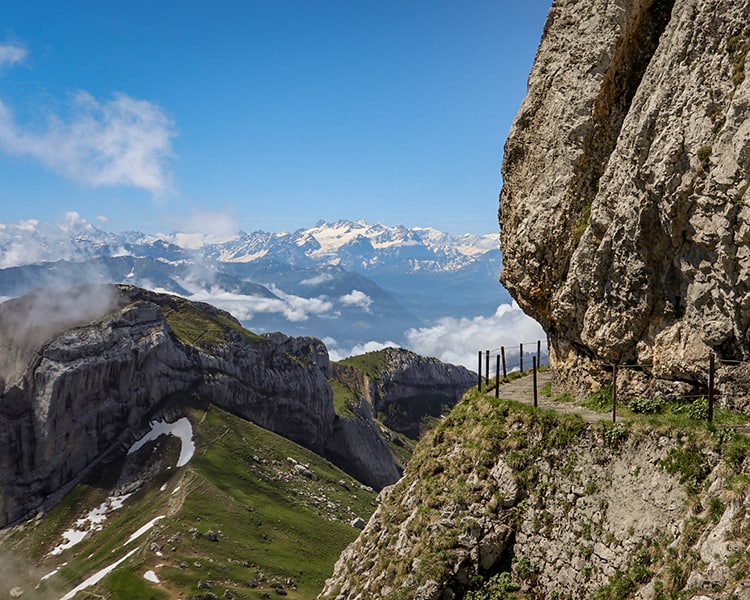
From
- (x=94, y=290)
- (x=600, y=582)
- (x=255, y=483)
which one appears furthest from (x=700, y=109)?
(x=94, y=290)

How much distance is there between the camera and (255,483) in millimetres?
159000

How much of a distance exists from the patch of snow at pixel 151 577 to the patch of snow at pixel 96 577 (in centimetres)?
940

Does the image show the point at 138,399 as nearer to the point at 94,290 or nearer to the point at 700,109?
the point at 94,290

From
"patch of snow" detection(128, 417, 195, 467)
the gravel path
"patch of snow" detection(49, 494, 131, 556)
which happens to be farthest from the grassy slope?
the gravel path

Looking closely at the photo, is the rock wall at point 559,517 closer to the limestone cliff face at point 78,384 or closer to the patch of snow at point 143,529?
the patch of snow at point 143,529

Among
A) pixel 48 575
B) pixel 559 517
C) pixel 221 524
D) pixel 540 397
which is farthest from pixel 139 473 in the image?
pixel 559 517

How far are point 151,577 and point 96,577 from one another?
1600 centimetres

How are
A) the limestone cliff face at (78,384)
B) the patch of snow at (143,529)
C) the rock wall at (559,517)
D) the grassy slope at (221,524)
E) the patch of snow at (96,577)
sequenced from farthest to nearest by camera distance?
the limestone cliff face at (78,384)
the patch of snow at (143,529)
the grassy slope at (221,524)
the patch of snow at (96,577)
the rock wall at (559,517)

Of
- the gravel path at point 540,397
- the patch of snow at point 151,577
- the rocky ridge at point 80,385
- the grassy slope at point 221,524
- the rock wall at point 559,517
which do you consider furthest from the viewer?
the rocky ridge at point 80,385

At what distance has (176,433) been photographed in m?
173

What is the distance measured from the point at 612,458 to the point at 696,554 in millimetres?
5567

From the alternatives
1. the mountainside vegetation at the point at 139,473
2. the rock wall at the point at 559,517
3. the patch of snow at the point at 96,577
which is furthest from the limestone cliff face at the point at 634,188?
the patch of snow at the point at 96,577

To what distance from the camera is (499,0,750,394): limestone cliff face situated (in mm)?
21812

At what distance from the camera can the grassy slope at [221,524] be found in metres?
106
